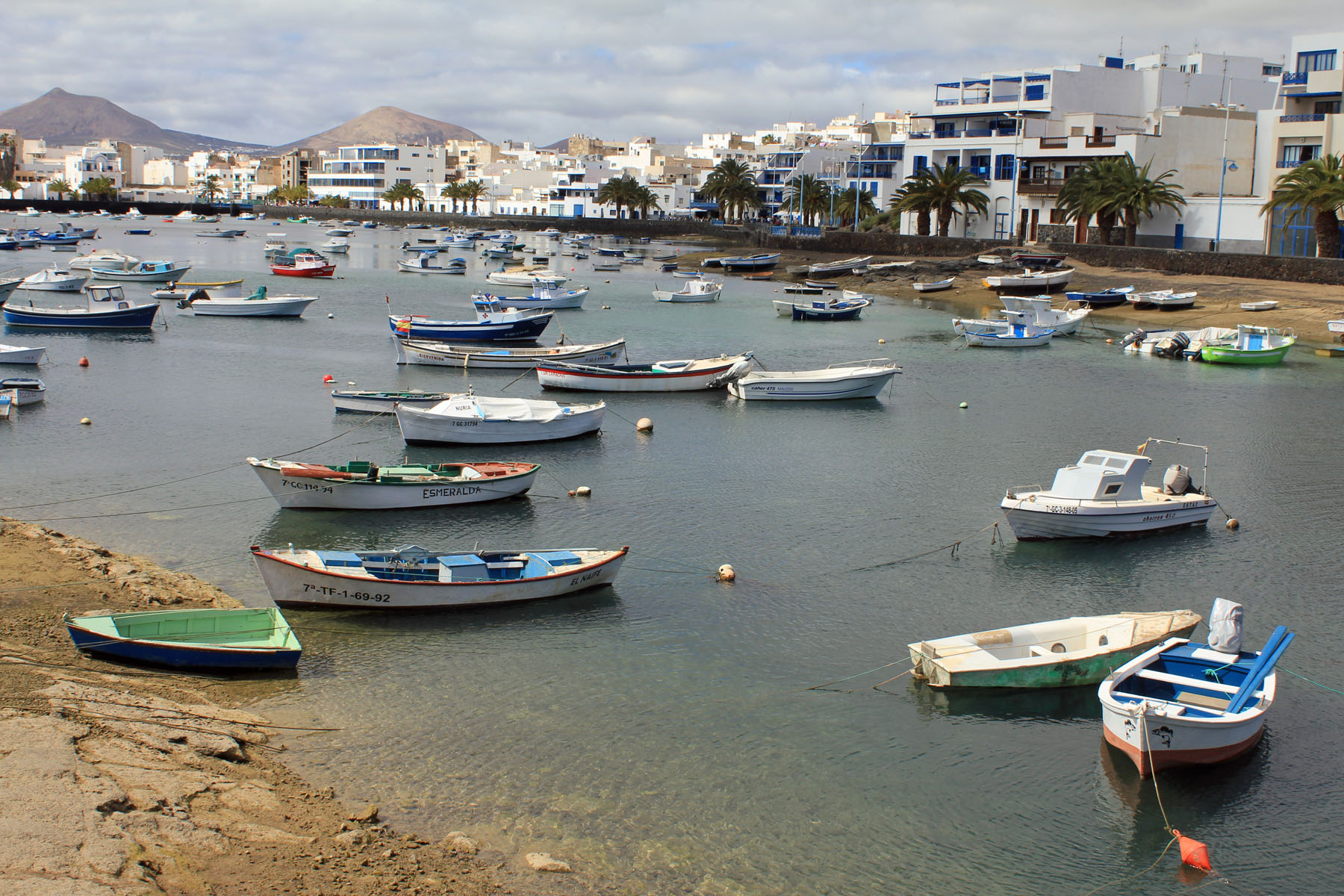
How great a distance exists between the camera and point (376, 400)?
36.2 meters

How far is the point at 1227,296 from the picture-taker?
7019 cm

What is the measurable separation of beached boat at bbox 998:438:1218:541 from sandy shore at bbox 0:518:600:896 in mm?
15737

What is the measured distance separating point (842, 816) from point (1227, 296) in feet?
217

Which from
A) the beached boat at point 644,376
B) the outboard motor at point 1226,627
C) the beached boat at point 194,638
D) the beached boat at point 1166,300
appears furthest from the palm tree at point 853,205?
the beached boat at point 194,638

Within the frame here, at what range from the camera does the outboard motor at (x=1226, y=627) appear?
16.5 meters

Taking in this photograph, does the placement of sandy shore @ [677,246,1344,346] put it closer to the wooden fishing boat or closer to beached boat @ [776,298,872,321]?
beached boat @ [776,298,872,321]

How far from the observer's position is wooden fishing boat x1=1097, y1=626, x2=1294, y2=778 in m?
14.8

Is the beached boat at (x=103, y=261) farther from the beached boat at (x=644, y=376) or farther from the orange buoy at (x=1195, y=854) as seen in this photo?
the orange buoy at (x=1195, y=854)

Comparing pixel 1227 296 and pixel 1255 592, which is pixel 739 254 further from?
pixel 1255 592

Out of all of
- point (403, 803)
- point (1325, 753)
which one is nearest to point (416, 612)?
point (403, 803)

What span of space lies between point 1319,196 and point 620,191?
12477 cm

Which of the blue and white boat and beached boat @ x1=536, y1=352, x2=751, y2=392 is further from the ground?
the blue and white boat

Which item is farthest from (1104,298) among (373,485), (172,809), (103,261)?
(172,809)

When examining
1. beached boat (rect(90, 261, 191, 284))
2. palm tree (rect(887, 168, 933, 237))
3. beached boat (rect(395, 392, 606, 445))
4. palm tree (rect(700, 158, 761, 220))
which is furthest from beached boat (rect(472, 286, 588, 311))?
palm tree (rect(700, 158, 761, 220))
